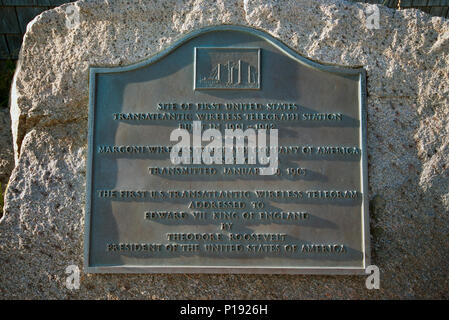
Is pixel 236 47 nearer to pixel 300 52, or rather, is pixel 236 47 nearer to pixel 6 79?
pixel 300 52

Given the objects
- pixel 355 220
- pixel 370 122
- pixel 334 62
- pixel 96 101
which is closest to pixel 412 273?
pixel 355 220

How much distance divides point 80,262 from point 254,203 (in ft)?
4.22

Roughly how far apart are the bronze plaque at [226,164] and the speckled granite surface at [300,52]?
113 mm

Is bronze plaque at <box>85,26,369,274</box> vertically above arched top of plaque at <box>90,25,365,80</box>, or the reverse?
arched top of plaque at <box>90,25,365,80</box>

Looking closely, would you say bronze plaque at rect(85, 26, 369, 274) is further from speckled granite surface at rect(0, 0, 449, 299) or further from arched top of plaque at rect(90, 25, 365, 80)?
speckled granite surface at rect(0, 0, 449, 299)

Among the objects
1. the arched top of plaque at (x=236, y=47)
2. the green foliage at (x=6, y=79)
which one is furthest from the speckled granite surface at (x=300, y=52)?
the green foliage at (x=6, y=79)

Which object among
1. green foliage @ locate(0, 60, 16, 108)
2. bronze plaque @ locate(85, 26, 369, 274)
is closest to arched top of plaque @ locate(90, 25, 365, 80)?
bronze plaque @ locate(85, 26, 369, 274)

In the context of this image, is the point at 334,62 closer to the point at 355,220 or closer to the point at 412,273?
the point at 355,220

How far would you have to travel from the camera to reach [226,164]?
10.1 ft

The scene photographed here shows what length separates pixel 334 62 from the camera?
3.19 meters

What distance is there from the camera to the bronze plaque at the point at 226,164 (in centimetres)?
299

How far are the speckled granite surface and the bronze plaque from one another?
0.37 ft

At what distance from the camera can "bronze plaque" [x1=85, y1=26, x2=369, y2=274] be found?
9.82 feet

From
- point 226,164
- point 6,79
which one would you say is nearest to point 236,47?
point 226,164
